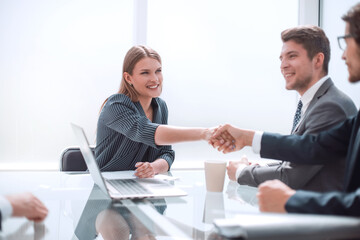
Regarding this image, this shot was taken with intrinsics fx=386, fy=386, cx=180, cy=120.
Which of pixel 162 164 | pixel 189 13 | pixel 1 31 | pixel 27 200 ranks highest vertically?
pixel 189 13

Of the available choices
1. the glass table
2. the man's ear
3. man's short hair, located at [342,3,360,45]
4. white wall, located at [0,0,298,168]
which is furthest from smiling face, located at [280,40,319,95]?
white wall, located at [0,0,298,168]

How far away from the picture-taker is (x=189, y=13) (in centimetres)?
427

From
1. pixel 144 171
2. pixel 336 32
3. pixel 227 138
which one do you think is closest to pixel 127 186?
pixel 144 171

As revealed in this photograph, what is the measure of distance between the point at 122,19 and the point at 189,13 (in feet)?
2.44

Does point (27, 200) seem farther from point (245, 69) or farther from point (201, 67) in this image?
point (245, 69)

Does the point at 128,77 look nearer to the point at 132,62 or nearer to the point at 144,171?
the point at 132,62

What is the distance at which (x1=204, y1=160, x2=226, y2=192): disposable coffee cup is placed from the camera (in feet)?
5.37

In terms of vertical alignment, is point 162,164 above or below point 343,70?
below

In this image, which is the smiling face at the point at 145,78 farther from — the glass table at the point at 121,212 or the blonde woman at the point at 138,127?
the glass table at the point at 121,212

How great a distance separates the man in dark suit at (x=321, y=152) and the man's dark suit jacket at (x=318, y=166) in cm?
6

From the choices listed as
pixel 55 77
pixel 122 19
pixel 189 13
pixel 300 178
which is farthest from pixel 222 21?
pixel 300 178

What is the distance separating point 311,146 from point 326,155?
0.07m

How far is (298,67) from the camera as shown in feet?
6.67

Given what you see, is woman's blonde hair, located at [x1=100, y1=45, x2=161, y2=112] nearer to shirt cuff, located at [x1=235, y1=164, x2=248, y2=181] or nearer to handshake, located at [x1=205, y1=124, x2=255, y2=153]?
handshake, located at [x1=205, y1=124, x2=255, y2=153]
